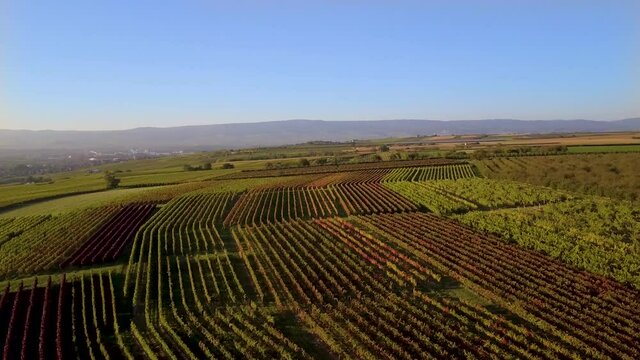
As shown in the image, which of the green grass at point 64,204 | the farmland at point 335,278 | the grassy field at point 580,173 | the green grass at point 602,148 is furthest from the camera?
the green grass at point 602,148

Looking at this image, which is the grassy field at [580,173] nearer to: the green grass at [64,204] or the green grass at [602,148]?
the green grass at [602,148]

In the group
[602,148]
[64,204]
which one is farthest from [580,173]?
[64,204]

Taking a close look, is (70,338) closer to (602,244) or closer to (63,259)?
(63,259)

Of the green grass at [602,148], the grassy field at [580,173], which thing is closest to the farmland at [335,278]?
the grassy field at [580,173]

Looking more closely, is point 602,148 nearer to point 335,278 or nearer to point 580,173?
point 580,173

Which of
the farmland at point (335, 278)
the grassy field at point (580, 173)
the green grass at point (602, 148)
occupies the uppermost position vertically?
the green grass at point (602, 148)

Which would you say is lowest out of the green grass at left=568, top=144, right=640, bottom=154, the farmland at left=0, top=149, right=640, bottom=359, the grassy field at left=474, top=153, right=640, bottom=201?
the farmland at left=0, top=149, right=640, bottom=359

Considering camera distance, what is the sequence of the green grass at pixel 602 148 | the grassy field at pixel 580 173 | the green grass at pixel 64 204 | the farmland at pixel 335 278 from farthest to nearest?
the green grass at pixel 602 148 < the green grass at pixel 64 204 < the grassy field at pixel 580 173 < the farmland at pixel 335 278

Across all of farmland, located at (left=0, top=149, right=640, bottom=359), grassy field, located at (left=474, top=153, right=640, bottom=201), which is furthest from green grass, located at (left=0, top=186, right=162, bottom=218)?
grassy field, located at (left=474, top=153, right=640, bottom=201)

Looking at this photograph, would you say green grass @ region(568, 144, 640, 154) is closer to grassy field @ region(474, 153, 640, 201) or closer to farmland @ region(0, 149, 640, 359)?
grassy field @ region(474, 153, 640, 201)
